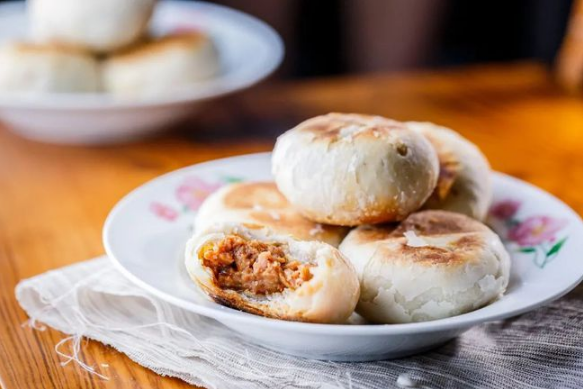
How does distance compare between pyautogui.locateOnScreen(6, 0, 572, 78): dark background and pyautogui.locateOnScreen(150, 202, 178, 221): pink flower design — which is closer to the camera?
pyautogui.locateOnScreen(150, 202, 178, 221): pink flower design

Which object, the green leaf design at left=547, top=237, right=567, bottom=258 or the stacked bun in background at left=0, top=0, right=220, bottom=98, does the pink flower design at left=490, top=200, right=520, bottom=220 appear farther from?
the stacked bun in background at left=0, top=0, right=220, bottom=98

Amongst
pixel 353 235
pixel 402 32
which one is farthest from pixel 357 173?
pixel 402 32

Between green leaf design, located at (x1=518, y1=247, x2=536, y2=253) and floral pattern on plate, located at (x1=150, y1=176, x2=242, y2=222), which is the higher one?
floral pattern on plate, located at (x1=150, y1=176, x2=242, y2=222)

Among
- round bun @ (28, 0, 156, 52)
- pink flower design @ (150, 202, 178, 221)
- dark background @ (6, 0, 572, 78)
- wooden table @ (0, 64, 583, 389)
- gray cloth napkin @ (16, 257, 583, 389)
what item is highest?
round bun @ (28, 0, 156, 52)

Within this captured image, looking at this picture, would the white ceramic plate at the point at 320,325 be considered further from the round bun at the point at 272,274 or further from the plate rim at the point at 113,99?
the plate rim at the point at 113,99

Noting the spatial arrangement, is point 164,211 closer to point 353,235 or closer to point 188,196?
point 188,196

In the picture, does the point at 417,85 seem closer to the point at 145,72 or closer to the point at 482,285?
A: the point at 145,72

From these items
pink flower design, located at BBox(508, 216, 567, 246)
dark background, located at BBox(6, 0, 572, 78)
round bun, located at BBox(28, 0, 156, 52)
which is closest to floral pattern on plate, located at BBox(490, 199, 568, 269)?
pink flower design, located at BBox(508, 216, 567, 246)

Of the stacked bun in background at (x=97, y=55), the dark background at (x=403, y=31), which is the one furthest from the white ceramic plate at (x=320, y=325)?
the dark background at (x=403, y=31)
